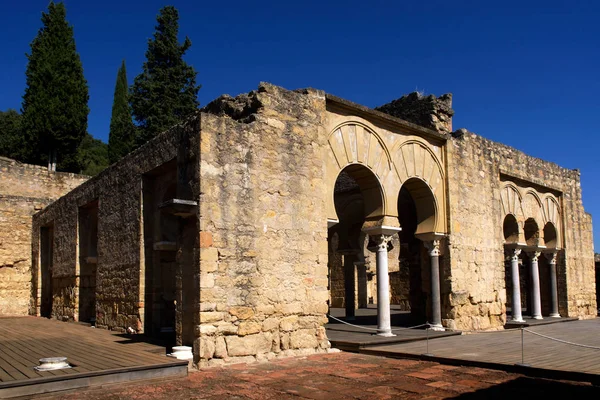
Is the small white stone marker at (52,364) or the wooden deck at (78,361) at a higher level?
the small white stone marker at (52,364)

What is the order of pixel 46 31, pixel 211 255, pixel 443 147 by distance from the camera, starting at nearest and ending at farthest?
pixel 211 255 → pixel 443 147 → pixel 46 31

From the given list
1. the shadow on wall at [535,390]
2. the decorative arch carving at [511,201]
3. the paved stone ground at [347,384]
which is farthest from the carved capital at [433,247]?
the shadow on wall at [535,390]

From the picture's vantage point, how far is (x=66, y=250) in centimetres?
1453

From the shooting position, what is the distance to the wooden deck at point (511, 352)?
6719 mm

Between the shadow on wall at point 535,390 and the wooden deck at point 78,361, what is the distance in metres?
3.62

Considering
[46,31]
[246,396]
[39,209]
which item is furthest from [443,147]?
[46,31]

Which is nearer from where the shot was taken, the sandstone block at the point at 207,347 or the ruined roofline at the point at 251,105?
the sandstone block at the point at 207,347

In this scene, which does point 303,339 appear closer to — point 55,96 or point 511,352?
point 511,352

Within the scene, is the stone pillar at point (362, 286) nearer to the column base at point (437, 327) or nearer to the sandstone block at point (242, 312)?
the column base at point (437, 327)

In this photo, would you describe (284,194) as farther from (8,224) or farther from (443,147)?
(8,224)

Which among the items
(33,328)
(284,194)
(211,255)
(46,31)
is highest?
(46,31)

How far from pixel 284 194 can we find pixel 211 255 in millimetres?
1660

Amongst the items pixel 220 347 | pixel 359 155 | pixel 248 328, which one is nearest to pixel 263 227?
pixel 248 328

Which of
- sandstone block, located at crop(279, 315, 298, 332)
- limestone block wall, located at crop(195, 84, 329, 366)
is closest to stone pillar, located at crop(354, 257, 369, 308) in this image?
limestone block wall, located at crop(195, 84, 329, 366)
